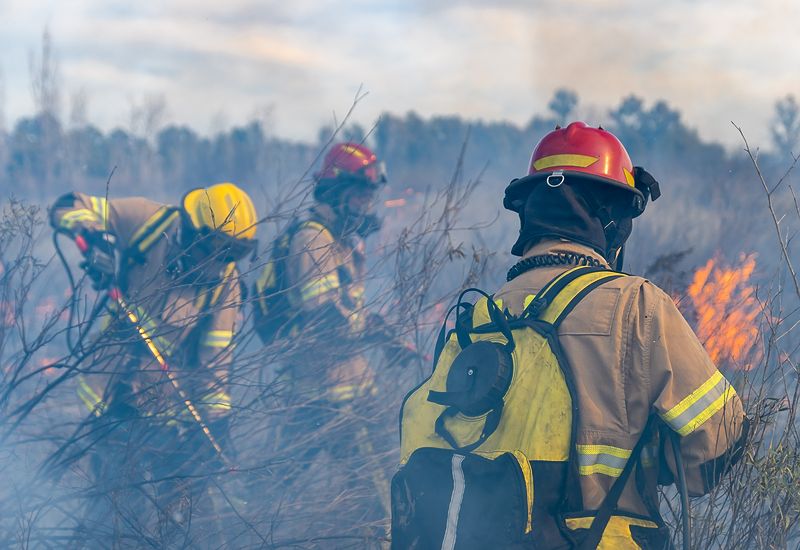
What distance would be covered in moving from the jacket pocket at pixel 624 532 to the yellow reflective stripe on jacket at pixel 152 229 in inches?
144

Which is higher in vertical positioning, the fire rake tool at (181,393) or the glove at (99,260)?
the glove at (99,260)

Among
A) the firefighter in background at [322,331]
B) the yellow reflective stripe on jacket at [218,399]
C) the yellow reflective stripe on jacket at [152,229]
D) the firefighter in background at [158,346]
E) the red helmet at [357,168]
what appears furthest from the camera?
the red helmet at [357,168]

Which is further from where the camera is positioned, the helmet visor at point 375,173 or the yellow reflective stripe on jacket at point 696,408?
the helmet visor at point 375,173

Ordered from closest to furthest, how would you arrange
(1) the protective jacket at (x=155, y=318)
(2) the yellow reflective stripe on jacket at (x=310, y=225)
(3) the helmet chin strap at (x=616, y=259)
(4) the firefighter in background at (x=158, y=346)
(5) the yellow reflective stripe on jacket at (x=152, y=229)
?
(3) the helmet chin strap at (x=616, y=259) → (4) the firefighter in background at (x=158, y=346) → (1) the protective jacket at (x=155, y=318) → (2) the yellow reflective stripe on jacket at (x=310, y=225) → (5) the yellow reflective stripe on jacket at (x=152, y=229)

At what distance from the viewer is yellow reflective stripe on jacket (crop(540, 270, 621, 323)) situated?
2.48m

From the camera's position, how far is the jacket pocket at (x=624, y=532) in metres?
2.33

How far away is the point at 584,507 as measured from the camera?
2354 mm

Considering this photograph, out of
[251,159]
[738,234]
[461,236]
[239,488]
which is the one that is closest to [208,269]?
[239,488]

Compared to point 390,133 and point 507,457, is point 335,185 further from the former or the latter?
point 390,133

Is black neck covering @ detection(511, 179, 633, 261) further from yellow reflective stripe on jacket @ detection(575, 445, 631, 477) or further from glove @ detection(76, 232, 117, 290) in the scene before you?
glove @ detection(76, 232, 117, 290)

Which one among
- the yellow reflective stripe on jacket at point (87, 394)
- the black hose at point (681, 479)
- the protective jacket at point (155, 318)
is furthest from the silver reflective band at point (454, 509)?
the yellow reflective stripe on jacket at point (87, 394)

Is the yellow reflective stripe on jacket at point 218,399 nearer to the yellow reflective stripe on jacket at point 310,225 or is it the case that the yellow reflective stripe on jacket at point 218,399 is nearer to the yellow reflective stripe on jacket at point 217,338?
the yellow reflective stripe on jacket at point 217,338

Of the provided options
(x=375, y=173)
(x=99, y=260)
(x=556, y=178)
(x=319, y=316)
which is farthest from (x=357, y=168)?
(x=556, y=178)

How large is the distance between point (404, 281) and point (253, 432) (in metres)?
1.20
